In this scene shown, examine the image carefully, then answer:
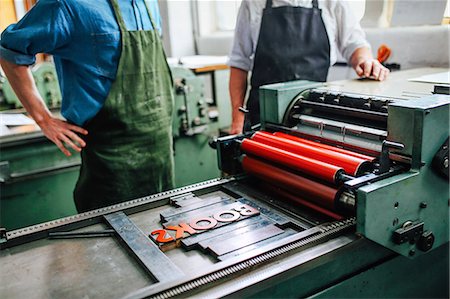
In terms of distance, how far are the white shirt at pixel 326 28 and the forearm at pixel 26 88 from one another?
2.84 feet

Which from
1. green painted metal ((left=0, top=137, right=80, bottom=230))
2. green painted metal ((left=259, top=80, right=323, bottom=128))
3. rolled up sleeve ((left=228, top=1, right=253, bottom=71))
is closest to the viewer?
green painted metal ((left=259, top=80, right=323, bottom=128))

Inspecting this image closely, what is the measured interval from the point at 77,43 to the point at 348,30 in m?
1.09

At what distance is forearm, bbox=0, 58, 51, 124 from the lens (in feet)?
5.12

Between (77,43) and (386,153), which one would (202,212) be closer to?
(386,153)

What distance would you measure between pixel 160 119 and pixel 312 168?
2.77 feet

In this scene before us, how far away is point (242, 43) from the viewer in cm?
201

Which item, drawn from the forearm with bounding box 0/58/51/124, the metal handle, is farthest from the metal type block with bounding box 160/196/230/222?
the metal handle

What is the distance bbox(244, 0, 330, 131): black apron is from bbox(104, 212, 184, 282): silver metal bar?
819 millimetres

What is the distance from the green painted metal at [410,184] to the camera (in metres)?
0.93

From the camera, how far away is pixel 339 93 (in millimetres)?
1307

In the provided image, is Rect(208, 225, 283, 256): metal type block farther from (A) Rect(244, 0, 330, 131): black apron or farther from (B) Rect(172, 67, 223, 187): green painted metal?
(B) Rect(172, 67, 223, 187): green painted metal

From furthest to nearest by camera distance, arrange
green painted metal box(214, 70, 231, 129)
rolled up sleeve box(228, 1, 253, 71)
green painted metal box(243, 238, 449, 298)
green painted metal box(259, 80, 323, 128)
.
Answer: green painted metal box(214, 70, 231, 129)
rolled up sleeve box(228, 1, 253, 71)
green painted metal box(259, 80, 323, 128)
green painted metal box(243, 238, 449, 298)

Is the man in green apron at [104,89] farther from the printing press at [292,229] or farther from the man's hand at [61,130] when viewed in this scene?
the printing press at [292,229]

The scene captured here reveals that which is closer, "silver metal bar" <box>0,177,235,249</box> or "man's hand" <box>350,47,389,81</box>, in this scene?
"silver metal bar" <box>0,177,235,249</box>
